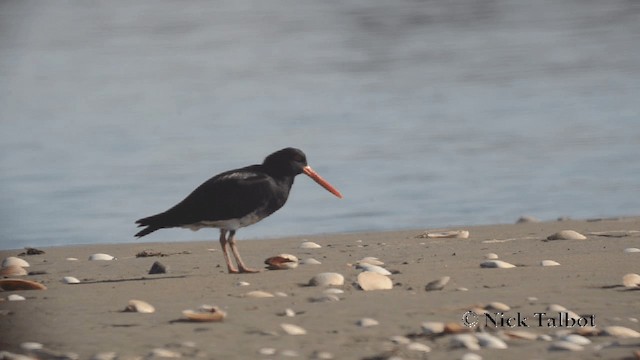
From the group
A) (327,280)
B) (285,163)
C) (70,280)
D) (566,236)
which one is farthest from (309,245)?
(327,280)

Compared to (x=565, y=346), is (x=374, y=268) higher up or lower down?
higher up

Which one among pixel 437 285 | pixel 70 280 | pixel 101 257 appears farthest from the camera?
pixel 101 257

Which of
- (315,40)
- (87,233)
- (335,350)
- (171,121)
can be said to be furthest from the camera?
(315,40)

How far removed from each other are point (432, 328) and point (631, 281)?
1474 mm

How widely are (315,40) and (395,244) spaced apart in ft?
32.2

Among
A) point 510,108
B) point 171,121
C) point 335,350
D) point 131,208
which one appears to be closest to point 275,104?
point 171,121

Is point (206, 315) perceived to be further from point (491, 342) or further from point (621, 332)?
point (621, 332)

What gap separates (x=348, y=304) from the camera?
6031mm

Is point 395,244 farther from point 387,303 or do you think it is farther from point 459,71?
point 459,71

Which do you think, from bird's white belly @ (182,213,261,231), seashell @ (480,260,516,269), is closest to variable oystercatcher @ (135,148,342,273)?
bird's white belly @ (182,213,261,231)

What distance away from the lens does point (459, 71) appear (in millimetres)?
16266

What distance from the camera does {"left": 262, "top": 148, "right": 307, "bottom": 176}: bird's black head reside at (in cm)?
891

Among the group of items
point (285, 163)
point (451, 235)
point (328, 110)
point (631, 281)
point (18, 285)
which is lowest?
point (18, 285)

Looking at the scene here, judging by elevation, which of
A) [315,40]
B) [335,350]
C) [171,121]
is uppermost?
[315,40]
